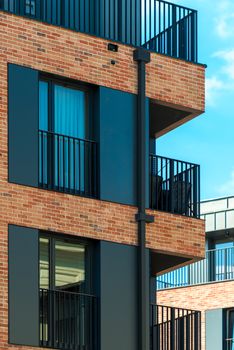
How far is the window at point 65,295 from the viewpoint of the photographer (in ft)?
120

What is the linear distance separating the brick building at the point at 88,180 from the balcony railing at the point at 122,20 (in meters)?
0.04

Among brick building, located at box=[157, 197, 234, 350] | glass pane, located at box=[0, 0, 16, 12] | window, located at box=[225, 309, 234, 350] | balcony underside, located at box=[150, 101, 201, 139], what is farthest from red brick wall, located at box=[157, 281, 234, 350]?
glass pane, located at box=[0, 0, 16, 12]

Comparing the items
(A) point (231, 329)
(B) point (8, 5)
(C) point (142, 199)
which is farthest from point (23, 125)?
(A) point (231, 329)

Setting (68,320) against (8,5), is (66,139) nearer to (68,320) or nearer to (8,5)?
(8,5)

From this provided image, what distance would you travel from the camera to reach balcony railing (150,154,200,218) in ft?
129

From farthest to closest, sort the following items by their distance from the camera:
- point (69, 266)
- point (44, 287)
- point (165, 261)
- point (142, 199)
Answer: point (165, 261), point (142, 199), point (69, 266), point (44, 287)

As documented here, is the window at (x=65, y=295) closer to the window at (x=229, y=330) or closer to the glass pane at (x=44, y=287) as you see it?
the glass pane at (x=44, y=287)

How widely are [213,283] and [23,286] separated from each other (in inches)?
1125

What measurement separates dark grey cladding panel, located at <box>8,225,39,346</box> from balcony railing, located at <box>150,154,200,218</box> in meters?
3.75

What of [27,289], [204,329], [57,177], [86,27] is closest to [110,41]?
[86,27]

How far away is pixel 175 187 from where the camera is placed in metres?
39.9

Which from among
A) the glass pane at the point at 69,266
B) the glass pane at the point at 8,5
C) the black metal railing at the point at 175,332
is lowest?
the black metal railing at the point at 175,332

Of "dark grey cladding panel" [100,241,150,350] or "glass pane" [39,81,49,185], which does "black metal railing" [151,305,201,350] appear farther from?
"glass pane" [39,81,49,185]

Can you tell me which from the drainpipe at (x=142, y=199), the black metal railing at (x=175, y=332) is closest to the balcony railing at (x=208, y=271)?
the black metal railing at (x=175, y=332)
